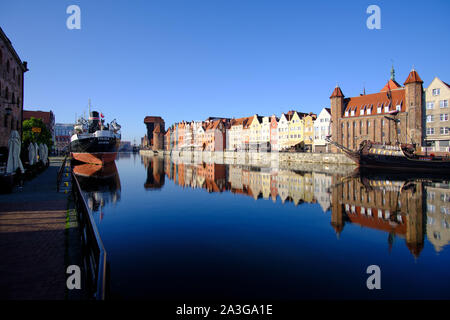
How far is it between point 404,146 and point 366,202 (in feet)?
118

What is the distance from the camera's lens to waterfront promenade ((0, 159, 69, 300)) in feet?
17.6

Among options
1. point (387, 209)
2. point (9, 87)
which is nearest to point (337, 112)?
point (387, 209)

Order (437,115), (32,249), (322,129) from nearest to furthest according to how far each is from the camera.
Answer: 1. (32,249)
2. (437,115)
3. (322,129)

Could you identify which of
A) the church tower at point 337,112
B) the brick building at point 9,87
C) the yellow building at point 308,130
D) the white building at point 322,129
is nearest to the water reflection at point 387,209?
the brick building at point 9,87

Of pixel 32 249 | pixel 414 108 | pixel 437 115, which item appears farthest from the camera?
pixel 414 108

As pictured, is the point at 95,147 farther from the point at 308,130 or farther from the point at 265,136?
the point at 265,136

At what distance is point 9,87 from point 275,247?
1396 inches

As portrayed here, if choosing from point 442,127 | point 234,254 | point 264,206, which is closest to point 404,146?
point 442,127

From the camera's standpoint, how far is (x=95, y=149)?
47.7 meters

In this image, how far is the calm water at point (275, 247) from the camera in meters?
6.94

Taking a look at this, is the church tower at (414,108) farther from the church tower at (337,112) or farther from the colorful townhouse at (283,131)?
the colorful townhouse at (283,131)

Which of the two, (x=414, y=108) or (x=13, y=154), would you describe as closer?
(x=13, y=154)
